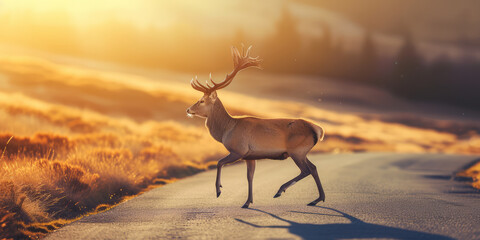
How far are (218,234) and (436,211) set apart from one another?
509 cm

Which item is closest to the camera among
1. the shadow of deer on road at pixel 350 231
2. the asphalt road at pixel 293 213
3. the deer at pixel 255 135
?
the shadow of deer on road at pixel 350 231

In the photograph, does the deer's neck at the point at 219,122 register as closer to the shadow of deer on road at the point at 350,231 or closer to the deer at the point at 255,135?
the deer at the point at 255,135

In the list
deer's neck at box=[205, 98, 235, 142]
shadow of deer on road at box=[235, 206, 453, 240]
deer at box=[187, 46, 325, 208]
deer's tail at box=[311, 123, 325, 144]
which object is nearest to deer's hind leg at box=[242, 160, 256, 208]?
deer at box=[187, 46, 325, 208]

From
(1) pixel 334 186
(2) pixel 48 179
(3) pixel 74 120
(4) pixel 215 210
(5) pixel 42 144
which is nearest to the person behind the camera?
(4) pixel 215 210

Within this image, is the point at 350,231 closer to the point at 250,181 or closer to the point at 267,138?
the point at 267,138

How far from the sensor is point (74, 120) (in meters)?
39.8

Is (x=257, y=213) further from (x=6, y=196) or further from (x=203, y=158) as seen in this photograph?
(x=203, y=158)

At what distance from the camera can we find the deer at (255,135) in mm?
11992

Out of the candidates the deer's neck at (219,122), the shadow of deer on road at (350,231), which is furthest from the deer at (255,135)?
the shadow of deer on road at (350,231)

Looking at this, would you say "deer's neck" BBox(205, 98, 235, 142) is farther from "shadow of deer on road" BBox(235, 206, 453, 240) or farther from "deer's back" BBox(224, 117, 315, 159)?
"shadow of deer on road" BBox(235, 206, 453, 240)

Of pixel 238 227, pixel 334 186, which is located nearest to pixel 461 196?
pixel 334 186

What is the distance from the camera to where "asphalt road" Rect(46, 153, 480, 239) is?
9.77m

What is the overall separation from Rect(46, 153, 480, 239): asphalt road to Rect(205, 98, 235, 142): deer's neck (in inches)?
57.3

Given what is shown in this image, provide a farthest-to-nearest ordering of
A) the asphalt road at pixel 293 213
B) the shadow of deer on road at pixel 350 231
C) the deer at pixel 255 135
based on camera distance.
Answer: the deer at pixel 255 135, the asphalt road at pixel 293 213, the shadow of deer on road at pixel 350 231
